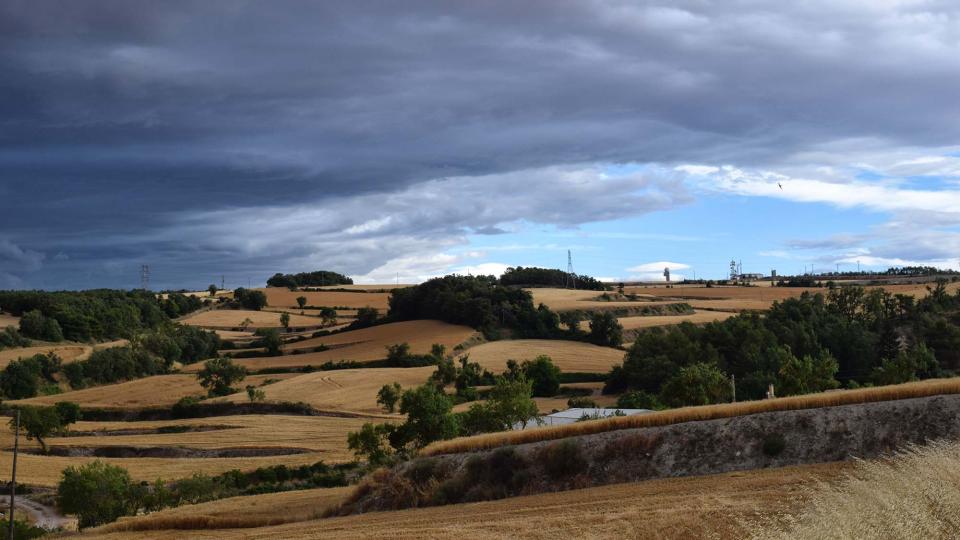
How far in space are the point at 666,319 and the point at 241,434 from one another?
82043 mm

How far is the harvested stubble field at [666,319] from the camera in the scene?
144m

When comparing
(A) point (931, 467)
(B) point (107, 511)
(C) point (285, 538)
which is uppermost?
(A) point (931, 467)

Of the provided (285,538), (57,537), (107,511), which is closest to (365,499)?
(285,538)

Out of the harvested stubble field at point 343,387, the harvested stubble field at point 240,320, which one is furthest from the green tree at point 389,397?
the harvested stubble field at point 240,320

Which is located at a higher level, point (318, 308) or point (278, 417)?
point (318, 308)

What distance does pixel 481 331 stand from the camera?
14188cm

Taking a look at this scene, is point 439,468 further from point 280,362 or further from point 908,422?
point 280,362

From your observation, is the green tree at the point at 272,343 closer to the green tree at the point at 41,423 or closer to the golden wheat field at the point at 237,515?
the green tree at the point at 41,423

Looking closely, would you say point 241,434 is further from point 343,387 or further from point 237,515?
point 237,515

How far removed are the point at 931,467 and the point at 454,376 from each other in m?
94.2

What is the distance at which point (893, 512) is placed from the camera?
15406mm

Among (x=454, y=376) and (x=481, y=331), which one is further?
(x=481, y=331)

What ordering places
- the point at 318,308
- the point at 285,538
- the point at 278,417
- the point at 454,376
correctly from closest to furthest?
the point at 285,538
the point at 278,417
the point at 454,376
the point at 318,308

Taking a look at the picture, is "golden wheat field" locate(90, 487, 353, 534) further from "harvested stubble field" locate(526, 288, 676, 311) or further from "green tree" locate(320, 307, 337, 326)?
"green tree" locate(320, 307, 337, 326)
